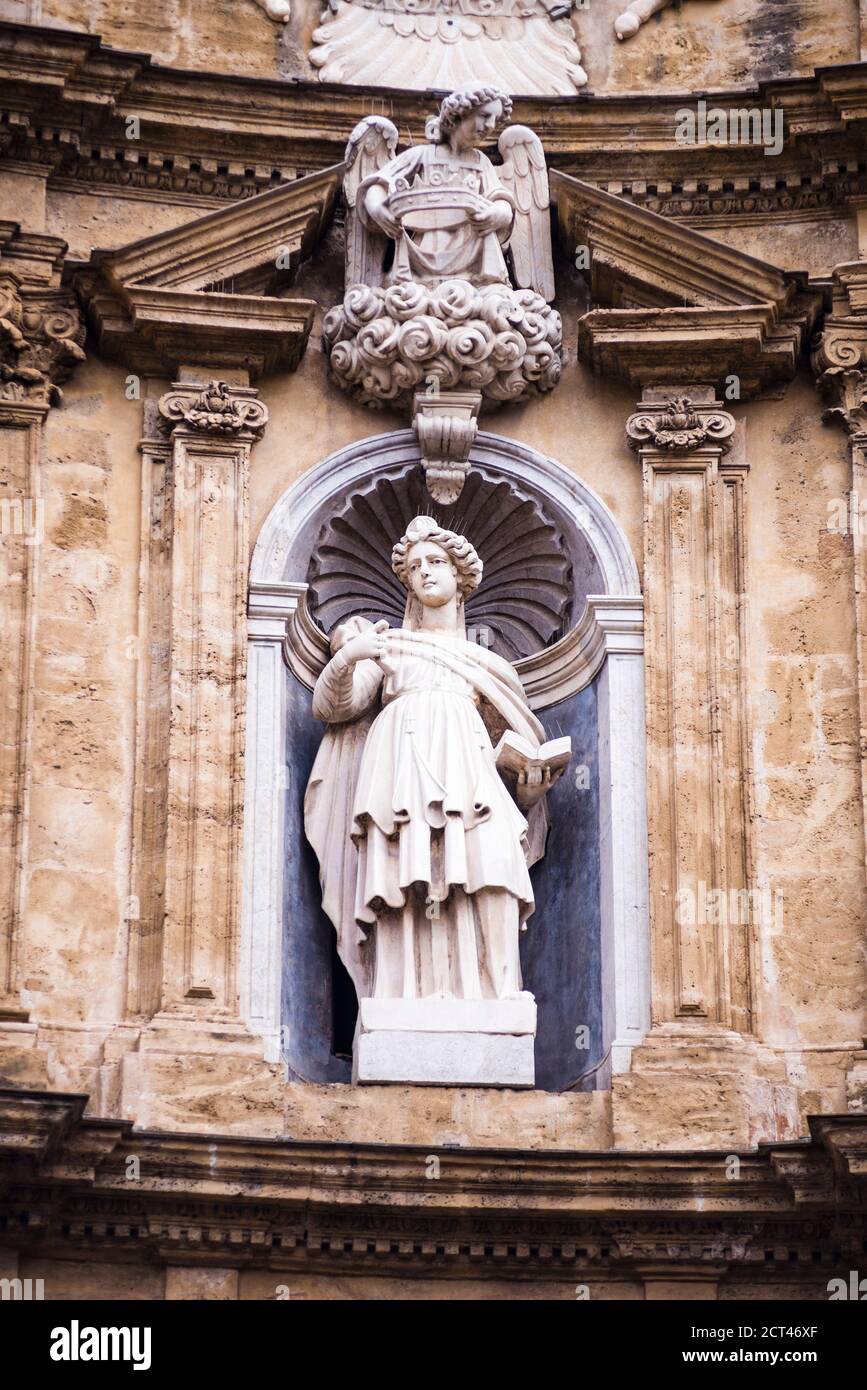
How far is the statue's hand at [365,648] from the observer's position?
631 inches

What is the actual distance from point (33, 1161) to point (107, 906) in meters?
1.47

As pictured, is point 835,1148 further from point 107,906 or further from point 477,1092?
point 107,906

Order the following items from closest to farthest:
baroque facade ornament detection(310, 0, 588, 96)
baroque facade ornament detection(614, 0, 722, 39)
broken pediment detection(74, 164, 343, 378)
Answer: broken pediment detection(74, 164, 343, 378), baroque facade ornament detection(310, 0, 588, 96), baroque facade ornament detection(614, 0, 722, 39)

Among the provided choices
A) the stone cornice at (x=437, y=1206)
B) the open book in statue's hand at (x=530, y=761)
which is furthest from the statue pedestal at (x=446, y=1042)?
the open book in statue's hand at (x=530, y=761)

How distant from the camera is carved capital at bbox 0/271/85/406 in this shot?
16.5 meters

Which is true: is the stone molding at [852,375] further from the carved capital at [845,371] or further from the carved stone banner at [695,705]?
the carved stone banner at [695,705]

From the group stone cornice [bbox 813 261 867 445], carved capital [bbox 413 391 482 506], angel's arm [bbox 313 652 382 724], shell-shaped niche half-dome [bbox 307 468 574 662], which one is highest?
stone cornice [bbox 813 261 867 445]

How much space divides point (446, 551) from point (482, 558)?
0.63m

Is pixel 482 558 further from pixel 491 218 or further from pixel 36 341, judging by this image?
pixel 36 341

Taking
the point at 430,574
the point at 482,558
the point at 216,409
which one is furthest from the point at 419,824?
the point at 216,409

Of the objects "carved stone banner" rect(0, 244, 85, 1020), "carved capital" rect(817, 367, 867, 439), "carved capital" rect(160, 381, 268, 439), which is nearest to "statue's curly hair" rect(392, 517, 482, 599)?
"carved capital" rect(160, 381, 268, 439)

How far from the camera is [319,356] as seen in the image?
1692 centimetres

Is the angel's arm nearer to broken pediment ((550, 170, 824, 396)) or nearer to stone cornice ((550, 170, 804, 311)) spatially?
broken pediment ((550, 170, 824, 396))

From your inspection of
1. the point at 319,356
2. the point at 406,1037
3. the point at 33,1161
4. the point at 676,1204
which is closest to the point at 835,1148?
the point at 676,1204
